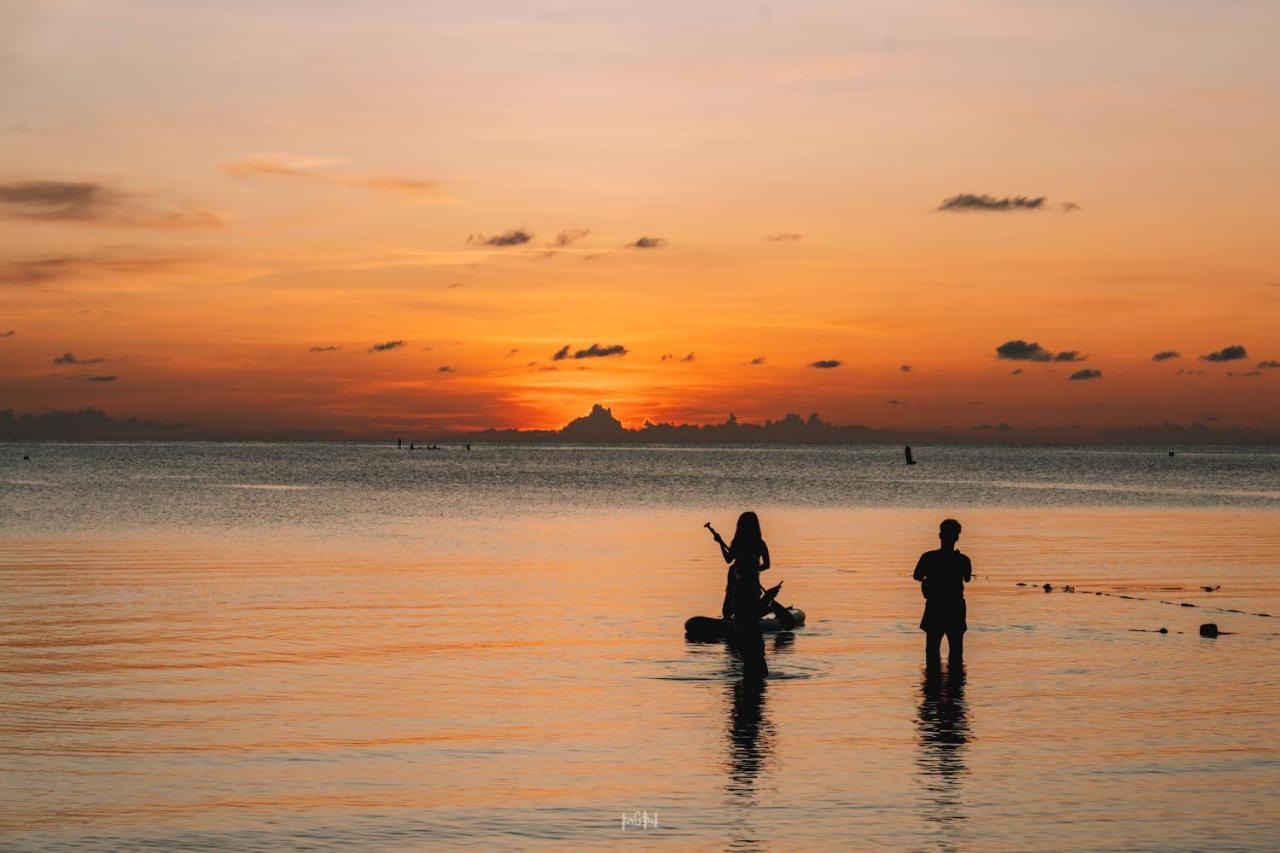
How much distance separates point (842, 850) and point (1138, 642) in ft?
48.1

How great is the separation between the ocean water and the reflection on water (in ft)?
0.22

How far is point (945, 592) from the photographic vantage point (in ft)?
70.8

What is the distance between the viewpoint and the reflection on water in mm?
13857

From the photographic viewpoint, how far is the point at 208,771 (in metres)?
15.2

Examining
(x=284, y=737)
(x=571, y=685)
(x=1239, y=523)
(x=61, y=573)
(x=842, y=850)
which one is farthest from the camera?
(x=1239, y=523)

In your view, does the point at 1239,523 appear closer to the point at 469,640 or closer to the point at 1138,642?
the point at 1138,642

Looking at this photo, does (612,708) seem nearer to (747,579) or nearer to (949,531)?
(747,579)

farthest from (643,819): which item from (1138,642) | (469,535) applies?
(469,535)

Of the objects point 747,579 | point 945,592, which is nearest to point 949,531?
point 945,592
